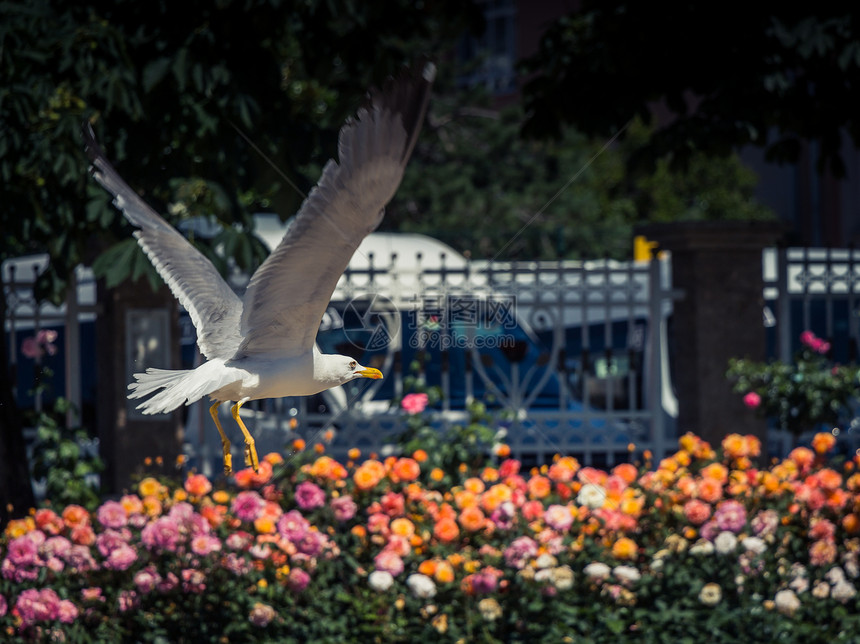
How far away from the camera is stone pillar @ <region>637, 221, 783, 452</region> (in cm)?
667

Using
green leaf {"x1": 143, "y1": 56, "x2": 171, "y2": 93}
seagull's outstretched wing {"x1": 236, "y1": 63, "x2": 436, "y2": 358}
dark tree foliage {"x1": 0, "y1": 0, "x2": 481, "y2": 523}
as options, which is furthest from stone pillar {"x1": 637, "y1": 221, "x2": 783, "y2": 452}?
seagull's outstretched wing {"x1": 236, "y1": 63, "x2": 436, "y2": 358}

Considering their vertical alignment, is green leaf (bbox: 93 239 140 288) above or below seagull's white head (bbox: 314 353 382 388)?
above

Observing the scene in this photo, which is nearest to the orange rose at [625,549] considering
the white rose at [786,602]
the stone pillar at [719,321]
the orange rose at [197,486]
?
the white rose at [786,602]

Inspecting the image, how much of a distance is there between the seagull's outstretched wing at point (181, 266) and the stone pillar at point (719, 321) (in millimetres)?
5367

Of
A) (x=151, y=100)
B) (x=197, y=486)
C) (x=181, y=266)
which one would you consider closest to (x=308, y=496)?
(x=197, y=486)

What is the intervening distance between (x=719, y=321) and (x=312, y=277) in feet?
19.1

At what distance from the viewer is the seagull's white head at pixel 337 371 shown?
109 centimetres

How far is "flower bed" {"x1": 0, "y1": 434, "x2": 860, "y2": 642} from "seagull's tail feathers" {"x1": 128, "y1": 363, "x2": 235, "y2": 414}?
8.78ft

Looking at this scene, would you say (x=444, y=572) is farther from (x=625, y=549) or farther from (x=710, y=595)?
(x=710, y=595)

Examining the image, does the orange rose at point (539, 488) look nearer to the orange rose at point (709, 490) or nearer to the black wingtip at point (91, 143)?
the orange rose at point (709, 490)

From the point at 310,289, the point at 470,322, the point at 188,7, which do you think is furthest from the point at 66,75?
the point at 310,289

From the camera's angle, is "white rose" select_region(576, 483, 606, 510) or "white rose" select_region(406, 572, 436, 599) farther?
"white rose" select_region(576, 483, 606, 510)

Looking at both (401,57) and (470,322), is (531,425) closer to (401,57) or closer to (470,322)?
(401,57)

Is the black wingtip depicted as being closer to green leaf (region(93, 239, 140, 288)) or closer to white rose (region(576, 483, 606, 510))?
green leaf (region(93, 239, 140, 288))
